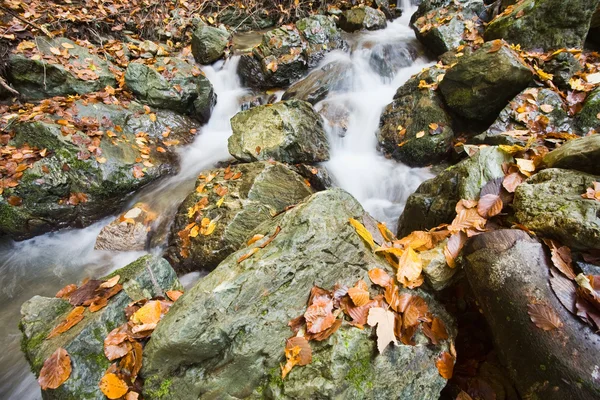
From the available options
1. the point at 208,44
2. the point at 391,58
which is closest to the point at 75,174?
the point at 208,44

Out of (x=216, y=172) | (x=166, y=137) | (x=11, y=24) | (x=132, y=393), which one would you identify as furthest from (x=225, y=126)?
(x=132, y=393)

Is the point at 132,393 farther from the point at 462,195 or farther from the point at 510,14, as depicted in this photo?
the point at 510,14

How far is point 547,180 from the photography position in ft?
8.72

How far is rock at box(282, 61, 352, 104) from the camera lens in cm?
728

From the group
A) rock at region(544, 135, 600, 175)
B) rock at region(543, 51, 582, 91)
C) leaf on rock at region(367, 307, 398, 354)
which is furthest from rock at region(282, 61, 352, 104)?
leaf on rock at region(367, 307, 398, 354)

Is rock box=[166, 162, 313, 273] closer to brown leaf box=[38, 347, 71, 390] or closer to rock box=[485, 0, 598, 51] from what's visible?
brown leaf box=[38, 347, 71, 390]

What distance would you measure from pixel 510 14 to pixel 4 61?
1039 cm

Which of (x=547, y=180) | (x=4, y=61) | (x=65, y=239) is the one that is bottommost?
(x=547, y=180)

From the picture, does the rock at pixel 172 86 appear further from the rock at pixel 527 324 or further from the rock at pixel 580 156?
the rock at pixel 580 156


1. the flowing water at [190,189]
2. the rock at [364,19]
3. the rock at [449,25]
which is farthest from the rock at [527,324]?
the rock at [364,19]

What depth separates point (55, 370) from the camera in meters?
2.26

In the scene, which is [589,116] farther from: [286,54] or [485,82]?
[286,54]

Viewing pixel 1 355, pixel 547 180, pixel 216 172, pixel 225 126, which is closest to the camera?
pixel 547 180

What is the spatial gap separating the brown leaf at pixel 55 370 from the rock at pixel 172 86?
595 cm
